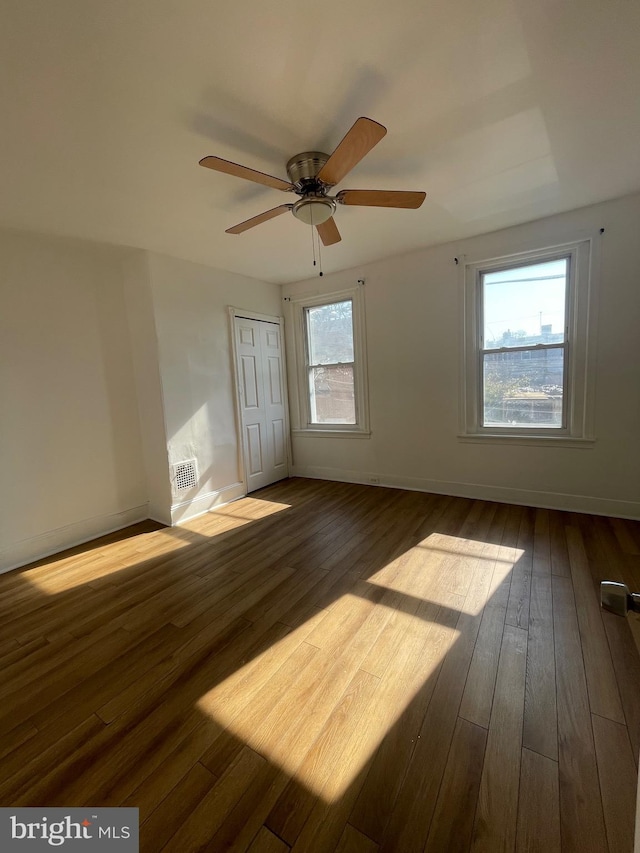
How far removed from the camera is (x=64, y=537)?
305 centimetres

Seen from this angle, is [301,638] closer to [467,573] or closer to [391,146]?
[467,573]

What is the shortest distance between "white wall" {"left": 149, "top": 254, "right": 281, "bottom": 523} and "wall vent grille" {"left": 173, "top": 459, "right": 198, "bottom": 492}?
0.05 metres

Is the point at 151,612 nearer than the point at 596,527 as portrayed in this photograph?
Yes

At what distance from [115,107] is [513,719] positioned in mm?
3176

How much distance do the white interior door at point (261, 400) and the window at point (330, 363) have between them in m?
0.29

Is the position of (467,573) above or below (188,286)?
below

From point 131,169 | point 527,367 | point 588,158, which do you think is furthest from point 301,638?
point 588,158

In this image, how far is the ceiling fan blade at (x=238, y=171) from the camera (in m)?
1.57

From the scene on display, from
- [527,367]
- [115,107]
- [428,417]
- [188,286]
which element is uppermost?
[115,107]

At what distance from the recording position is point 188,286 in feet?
11.6

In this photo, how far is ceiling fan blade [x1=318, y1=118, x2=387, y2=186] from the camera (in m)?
1.42

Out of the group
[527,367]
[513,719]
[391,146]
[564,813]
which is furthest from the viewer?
[527,367]

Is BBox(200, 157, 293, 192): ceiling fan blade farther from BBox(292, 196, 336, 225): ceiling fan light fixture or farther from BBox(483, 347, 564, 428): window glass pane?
BBox(483, 347, 564, 428): window glass pane

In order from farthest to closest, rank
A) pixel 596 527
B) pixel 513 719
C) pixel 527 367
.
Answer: pixel 527 367
pixel 596 527
pixel 513 719
